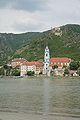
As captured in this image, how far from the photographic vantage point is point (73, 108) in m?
44.0

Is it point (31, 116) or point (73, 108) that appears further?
point (73, 108)

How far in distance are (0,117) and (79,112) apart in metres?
9.12

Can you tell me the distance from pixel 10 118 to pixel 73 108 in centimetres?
1109

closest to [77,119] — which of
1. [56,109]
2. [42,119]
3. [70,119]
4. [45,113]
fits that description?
[70,119]

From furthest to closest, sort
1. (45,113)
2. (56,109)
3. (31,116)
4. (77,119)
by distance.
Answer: (56,109), (45,113), (31,116), (77,119)

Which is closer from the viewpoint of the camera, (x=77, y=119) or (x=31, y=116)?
(x=77, y=119)

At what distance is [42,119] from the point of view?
34.6m

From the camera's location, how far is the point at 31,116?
37219 millimetres

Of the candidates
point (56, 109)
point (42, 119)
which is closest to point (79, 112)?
point (56, 109)

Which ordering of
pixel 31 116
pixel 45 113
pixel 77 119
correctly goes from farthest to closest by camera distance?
pixel 45 113, pixel 31 116, pixel 77 119

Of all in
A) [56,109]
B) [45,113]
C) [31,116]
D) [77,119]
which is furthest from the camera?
[56,109]

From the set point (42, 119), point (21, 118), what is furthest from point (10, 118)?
point (42, 119)

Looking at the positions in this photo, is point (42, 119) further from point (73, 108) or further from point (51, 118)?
point (73, 108)

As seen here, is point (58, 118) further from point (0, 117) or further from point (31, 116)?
point (0, 117)
